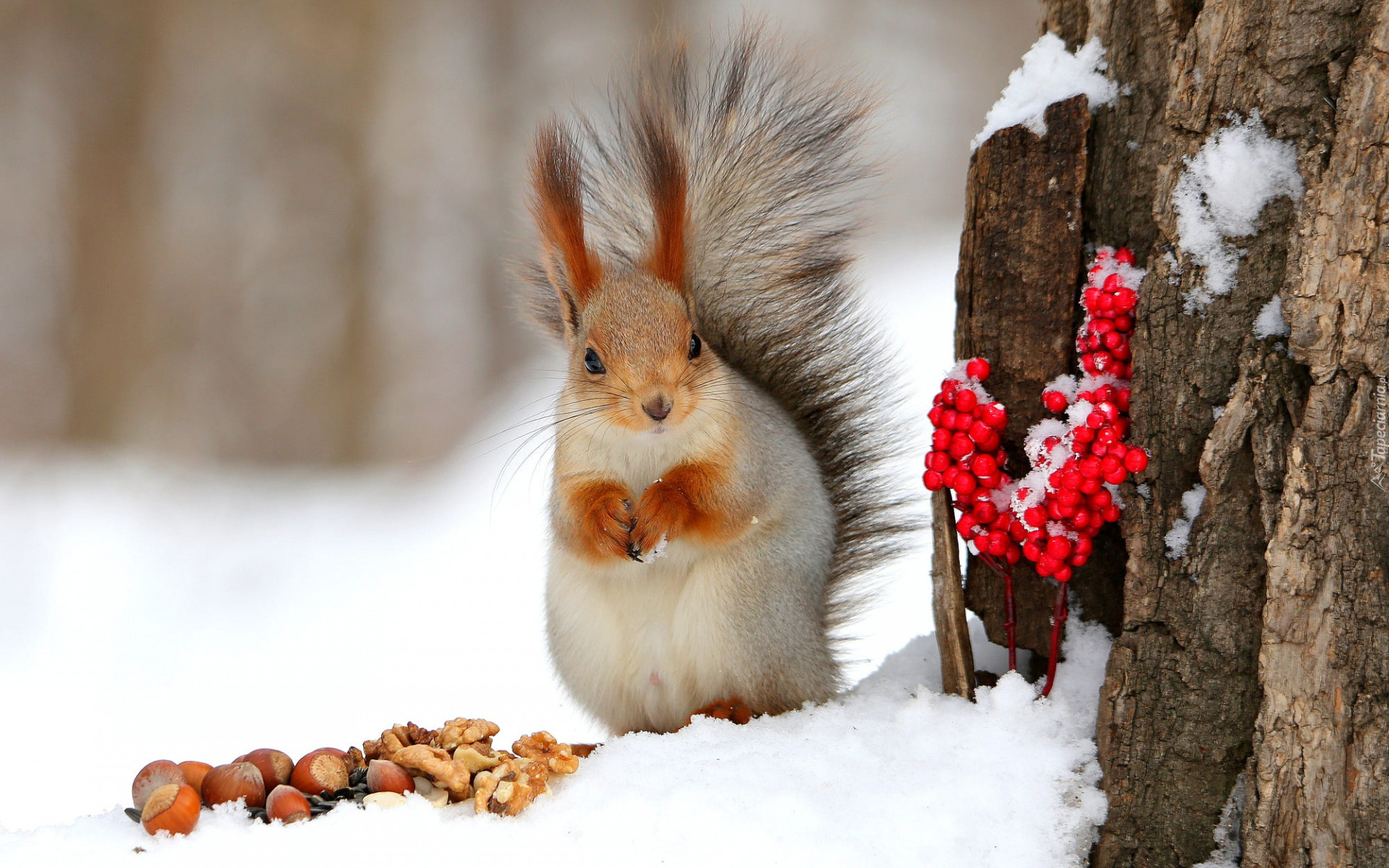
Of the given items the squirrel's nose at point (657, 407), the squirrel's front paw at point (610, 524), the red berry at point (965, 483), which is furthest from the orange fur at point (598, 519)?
the red berry at point (965, 483)

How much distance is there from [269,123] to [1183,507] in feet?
8.95

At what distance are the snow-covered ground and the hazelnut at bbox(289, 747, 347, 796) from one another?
0.08 metres

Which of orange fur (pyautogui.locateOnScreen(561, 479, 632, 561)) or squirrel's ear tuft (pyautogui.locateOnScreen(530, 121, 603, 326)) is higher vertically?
squirrel's ear tuft (pyautogui.locateOnScreen(530, 121, 603, 326))

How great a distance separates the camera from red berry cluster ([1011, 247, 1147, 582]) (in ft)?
3.03

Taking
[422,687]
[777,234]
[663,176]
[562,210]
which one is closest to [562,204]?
[562,210]

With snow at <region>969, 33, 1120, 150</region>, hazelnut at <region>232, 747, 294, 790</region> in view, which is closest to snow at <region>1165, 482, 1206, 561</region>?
snow at <region>969, 33, 1120, 150</region>

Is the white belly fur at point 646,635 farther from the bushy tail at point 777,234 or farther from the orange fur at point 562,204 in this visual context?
the orange fur at point 562,204

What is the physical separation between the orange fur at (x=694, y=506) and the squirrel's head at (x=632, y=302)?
73mm

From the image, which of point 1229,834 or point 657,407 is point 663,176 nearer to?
point 657,407

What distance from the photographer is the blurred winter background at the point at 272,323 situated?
2.52 m

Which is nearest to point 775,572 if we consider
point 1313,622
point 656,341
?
point 656,341

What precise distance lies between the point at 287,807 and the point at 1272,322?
3.07 ft

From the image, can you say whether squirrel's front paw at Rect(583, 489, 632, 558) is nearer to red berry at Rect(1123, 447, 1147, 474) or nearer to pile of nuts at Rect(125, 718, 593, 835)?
pile of nuts at Rect(125, 718, 593, 835)

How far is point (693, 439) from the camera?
44.7 inches
